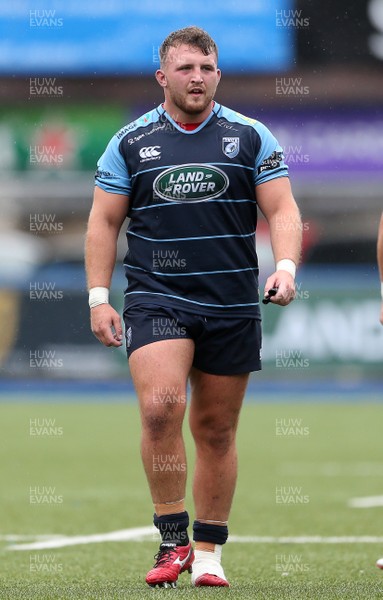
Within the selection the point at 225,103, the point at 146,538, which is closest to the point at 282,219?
the point at 146,538

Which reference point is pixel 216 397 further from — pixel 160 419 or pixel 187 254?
pixel 187 254

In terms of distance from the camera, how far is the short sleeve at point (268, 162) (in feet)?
20.6

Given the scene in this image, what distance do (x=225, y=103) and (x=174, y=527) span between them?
19.0 meters

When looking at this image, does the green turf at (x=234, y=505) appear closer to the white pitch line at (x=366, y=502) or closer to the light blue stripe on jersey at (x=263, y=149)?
the white pitch line at (x=366, y=502)

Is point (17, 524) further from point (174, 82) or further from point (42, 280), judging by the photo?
point (42, 280)

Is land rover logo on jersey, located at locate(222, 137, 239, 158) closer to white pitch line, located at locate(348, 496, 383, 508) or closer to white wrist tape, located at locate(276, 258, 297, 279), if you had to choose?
white wrist tape, located at locate(276, 258, 297, 279)

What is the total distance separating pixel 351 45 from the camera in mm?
23344

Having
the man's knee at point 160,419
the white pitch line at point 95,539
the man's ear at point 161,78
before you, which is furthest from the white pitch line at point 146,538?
the man's ear at point 161,78

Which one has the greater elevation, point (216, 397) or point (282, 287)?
point (282, 287)

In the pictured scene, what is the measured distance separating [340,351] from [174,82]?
582 inches

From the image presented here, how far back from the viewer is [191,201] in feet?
20.4

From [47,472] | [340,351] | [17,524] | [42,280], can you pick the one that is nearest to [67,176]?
[42,280]

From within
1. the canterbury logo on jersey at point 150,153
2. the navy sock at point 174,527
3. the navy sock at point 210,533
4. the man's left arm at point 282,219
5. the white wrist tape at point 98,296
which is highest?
the canterbury logo on jersey at point 150,153

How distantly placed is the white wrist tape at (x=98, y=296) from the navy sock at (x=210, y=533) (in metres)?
1.08
